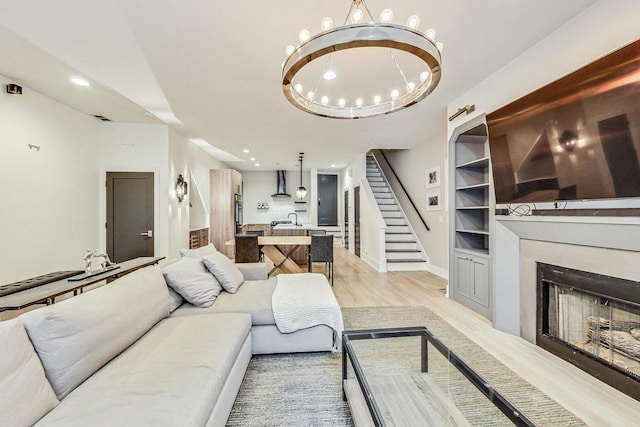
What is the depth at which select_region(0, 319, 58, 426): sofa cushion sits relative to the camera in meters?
1.01

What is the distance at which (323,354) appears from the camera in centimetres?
250

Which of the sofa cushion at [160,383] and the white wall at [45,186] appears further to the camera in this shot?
the white wall at [45,186]

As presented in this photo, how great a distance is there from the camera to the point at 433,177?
5672 mm

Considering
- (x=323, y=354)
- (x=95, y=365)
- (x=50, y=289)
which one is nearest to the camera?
(x=95, y=365)

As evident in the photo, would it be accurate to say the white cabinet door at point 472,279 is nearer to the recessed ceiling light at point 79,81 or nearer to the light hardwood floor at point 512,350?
the light hardwood floor at point 512,350

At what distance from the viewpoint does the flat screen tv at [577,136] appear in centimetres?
174

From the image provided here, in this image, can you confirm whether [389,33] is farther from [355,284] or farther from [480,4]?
[355,284]

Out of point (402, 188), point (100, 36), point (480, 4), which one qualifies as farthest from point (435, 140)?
point (100, 36)

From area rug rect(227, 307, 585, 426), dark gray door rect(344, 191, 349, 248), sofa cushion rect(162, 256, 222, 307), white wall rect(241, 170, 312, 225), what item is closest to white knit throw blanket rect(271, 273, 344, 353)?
area rug rect(227, 307, 585, 426)

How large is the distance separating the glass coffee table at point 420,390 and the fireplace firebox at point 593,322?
1248 millimetres

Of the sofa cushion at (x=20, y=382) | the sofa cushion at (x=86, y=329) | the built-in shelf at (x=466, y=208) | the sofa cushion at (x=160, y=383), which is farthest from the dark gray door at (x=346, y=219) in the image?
the sofa cushion at (x=20, y=382)

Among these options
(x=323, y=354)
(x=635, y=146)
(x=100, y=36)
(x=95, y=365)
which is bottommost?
(x=323, y=354)

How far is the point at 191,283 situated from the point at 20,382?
140 cm

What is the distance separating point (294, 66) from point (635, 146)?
222 cm
